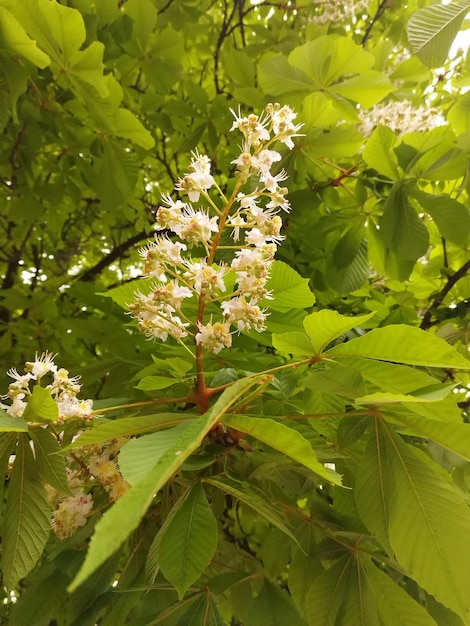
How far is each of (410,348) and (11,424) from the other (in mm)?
474

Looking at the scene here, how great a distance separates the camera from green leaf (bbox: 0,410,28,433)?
0.56 metres

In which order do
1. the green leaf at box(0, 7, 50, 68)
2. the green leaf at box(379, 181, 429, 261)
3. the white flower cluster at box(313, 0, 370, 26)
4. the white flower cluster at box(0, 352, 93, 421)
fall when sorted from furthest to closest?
1. the white flower cluster at box(313, 0, 370, 26)
2. the green leaf at box(379, 181, 429, 261)
3. the green leaf at box(0, 7, 50, 68)
4. the white flower cluster at box(0, 352, 93, 421)

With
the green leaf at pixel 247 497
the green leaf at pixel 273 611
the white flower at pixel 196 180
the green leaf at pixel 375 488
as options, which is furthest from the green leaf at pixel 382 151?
the green leaf at pixel 273 611

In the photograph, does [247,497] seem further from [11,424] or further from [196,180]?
[196,180]

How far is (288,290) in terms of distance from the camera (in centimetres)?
85

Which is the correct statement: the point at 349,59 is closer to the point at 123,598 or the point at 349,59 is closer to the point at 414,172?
the point at 414,172

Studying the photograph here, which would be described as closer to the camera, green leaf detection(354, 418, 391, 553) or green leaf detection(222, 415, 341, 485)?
green leaf detection(222, 415, 341, 485)

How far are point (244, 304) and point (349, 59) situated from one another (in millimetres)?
817

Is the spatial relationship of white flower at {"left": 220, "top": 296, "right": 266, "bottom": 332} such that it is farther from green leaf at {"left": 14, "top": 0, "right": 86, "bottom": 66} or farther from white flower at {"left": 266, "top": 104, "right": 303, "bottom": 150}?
green leaf at {"left": 14, "top": 0, "right": 86, "bottom": 66}

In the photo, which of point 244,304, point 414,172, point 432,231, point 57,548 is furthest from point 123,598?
point 432,231

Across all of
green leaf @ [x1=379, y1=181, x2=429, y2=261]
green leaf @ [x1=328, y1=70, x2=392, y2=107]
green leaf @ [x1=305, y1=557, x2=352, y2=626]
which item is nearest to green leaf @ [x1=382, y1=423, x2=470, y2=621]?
green leaf @ [x1=305, y1=557, x2=352, y2=626]

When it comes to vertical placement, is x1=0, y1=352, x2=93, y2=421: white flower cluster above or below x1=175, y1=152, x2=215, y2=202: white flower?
below

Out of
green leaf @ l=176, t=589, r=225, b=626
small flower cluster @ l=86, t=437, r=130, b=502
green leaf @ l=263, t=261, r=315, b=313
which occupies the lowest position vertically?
green leaf @ l=176, t=589, r=225, b=626

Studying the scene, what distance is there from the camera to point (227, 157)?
6.30 feet
